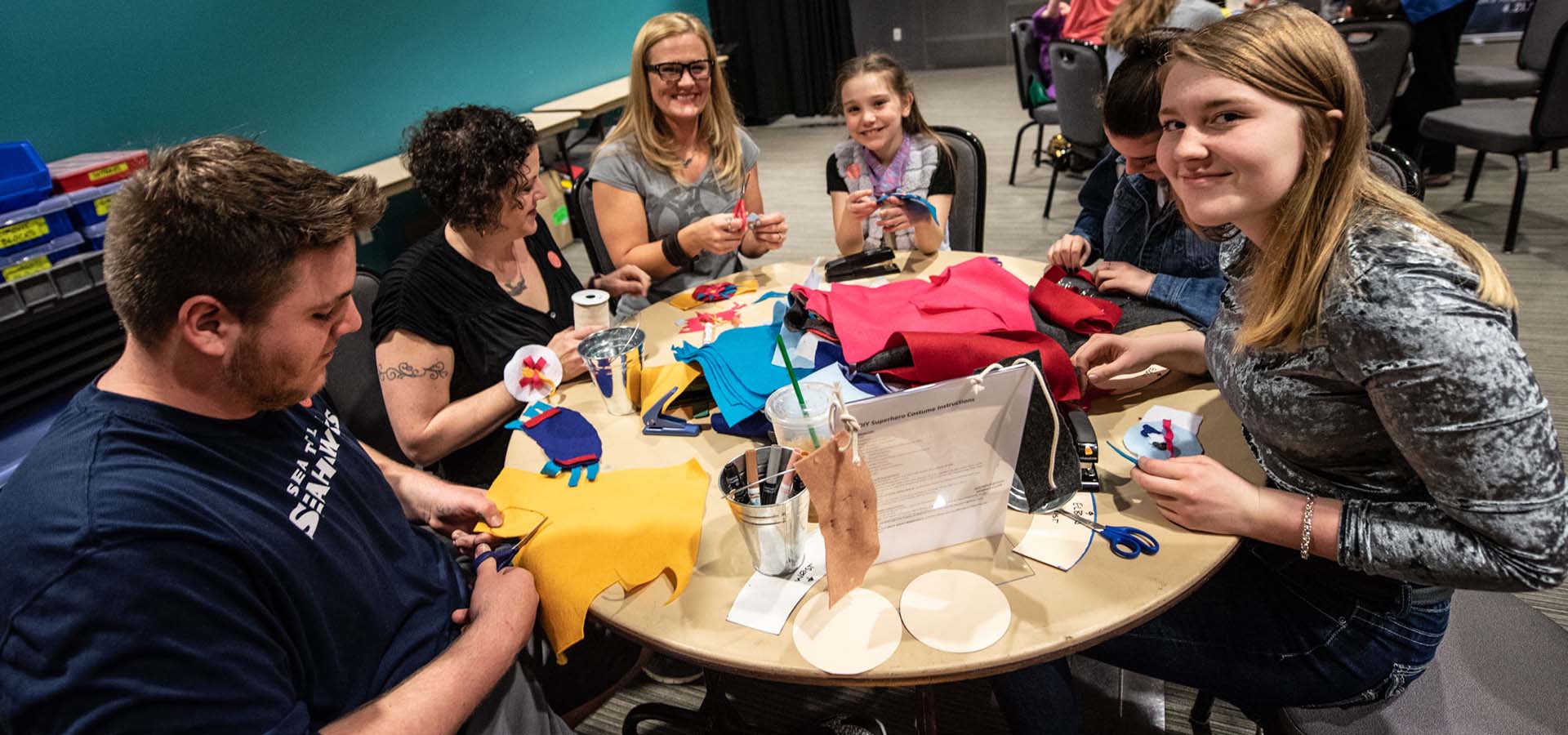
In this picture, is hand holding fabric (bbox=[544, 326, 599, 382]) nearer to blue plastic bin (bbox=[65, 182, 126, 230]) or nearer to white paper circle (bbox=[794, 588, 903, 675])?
white paper circle (bbox=[794, 588, 903, 675])

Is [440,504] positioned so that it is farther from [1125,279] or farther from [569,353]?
[1125,279]

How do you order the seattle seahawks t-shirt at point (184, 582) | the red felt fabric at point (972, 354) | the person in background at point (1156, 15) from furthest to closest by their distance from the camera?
the person in background at point (1156, 15) → the red felt fabric at point (972, 354) → the seattle seahawks t-shirt at point (184, 582)

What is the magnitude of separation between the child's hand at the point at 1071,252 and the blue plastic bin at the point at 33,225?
9.81 feet

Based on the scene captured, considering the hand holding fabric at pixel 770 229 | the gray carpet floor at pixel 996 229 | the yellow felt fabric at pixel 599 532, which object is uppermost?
the hand holding fabric at pixel 770 229

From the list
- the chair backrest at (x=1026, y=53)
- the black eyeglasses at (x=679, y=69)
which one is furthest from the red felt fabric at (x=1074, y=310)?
the chair backrest at (x=1026, y=53)

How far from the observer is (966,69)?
9523 mm

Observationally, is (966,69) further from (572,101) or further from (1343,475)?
(1343,475)

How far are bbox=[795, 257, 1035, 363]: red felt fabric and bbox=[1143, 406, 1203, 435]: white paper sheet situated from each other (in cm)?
26

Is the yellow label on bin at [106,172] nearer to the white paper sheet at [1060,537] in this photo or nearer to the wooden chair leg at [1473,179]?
the white paper sheet at [1060,537]

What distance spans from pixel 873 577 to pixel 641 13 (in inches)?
261

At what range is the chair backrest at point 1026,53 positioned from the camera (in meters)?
4.96

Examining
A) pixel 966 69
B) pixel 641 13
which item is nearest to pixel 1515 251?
pixel 641 13

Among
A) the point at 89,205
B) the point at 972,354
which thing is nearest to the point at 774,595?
the point at 972,354

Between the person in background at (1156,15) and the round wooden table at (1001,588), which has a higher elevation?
the person in background at (1156,15)
